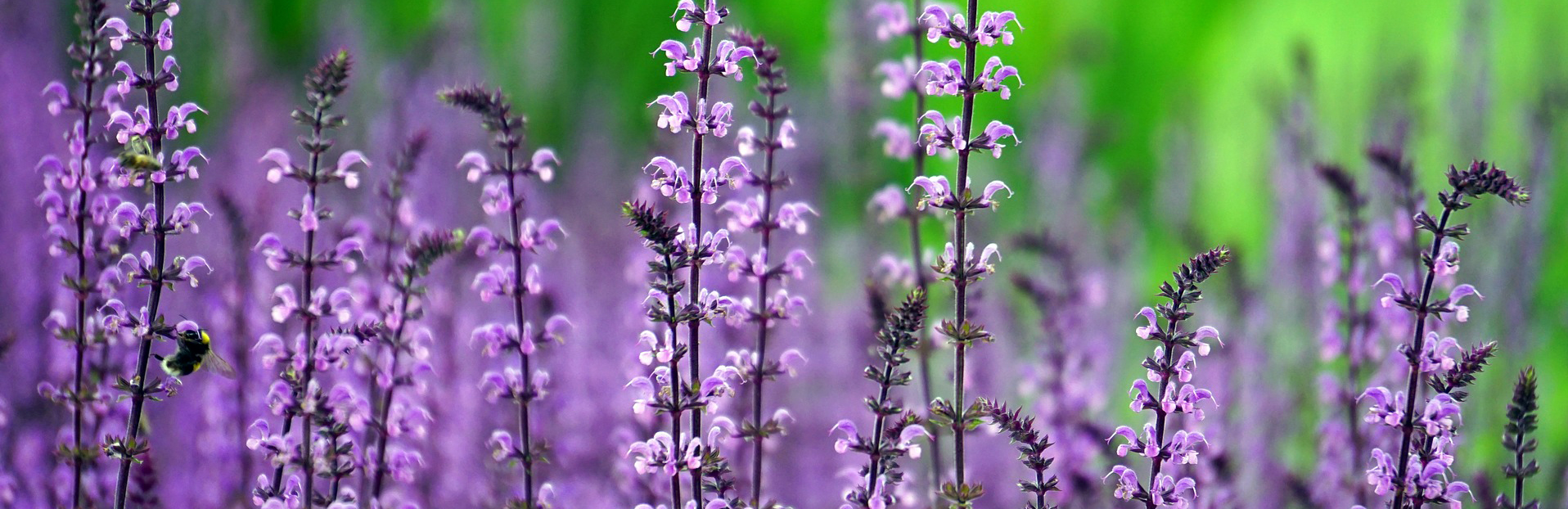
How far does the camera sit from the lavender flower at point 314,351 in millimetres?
2186

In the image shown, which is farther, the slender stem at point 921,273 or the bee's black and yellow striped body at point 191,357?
the slender stem at point 921,273

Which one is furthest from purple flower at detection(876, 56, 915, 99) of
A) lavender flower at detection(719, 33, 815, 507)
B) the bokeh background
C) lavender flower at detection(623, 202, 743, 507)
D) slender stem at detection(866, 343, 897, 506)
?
slender stem at detection(866, 343, 897, 506)

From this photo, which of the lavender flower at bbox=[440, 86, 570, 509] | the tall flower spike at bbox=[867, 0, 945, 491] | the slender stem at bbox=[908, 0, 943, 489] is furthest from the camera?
the tall flower spike at bbox=[867, 0, 945, 491]

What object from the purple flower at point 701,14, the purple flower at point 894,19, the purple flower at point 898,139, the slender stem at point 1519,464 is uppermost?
the purple flower at point 894,19

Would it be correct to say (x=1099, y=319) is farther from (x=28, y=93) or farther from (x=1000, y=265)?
(x=28, y=93)

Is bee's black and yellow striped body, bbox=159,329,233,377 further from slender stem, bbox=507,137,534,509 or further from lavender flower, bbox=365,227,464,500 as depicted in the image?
slender stem, bbox=507,137,534,509

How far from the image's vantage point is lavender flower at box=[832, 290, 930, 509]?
6.45 feet

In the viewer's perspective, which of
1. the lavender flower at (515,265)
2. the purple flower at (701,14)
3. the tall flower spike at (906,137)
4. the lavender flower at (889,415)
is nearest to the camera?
the lavender flower at (889,415)

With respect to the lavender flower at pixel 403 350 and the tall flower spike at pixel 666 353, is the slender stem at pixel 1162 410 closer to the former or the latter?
the tall flower spike at pixel 666 353

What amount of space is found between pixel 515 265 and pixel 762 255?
56cm

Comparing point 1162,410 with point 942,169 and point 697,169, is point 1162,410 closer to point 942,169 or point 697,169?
point 697,169

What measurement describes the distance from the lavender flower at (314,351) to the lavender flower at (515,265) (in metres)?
0.24

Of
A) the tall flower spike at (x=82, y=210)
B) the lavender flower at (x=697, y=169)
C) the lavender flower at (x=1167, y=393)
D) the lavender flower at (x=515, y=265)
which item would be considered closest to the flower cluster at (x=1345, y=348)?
the lavender flower at (x=1167, y=393)

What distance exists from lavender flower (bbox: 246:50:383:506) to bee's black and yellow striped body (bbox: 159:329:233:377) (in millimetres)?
153
